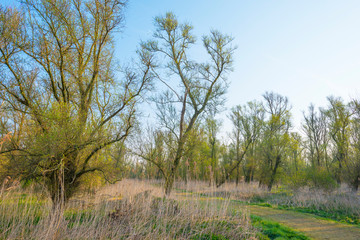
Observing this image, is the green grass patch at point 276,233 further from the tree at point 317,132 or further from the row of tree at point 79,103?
the tree at point 317,132

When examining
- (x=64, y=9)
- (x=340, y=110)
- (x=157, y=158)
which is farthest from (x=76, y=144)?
(x=340, y=110)

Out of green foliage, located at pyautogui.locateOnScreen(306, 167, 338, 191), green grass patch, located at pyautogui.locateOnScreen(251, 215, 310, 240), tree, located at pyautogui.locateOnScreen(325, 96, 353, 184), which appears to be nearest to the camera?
green grass patch, located at pyautogui.locateOnScreen(251, 215, 310, 240)

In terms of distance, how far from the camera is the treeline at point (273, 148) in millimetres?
13453

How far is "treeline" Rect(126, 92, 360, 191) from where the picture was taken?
530 inches

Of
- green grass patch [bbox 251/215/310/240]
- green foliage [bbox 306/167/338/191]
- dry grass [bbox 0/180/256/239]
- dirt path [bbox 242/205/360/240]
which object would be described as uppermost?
green foliage [bbox 306/167/338/191]

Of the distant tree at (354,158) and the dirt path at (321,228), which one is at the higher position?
the distant tree at (354,158)

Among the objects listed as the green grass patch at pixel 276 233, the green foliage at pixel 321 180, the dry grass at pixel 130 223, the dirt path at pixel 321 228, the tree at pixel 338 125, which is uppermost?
the tree at pixel 338 125

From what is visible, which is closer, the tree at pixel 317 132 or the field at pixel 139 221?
the field at pixel 139 221

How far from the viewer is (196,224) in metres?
5.95

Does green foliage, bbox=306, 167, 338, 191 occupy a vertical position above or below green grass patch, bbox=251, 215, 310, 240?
above

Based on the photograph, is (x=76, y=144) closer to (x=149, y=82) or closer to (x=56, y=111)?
(x=56, y=111)

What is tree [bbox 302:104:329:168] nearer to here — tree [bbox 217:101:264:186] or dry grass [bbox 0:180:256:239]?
tree [bbox 217:101:264:186]

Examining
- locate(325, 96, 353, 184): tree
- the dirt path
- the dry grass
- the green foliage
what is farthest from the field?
locate(325, 96, 353, 184): tree

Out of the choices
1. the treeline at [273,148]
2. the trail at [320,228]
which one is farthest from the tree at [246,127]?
the trail at [320,228]
